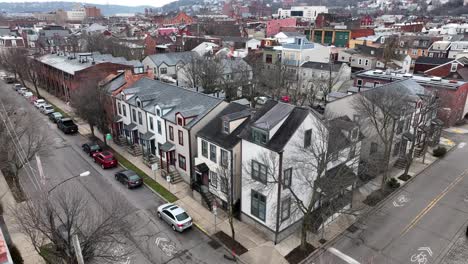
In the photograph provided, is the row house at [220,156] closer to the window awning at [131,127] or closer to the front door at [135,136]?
the window awning at [131,127]

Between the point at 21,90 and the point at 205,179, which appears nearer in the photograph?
the point at 205,179

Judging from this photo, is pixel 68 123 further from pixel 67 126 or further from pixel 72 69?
pixel 72 69

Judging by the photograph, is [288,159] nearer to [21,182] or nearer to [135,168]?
[135,168]

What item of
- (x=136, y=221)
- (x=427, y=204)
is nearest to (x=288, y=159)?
(x=136, y=221)

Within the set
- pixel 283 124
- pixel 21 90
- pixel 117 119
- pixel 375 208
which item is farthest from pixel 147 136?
pixel 21 90

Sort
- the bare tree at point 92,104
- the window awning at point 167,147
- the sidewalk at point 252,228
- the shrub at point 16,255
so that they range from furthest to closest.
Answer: the bare tree at point 92,104, the window awning at point 167,147, the sidewalk at point 252,228, the shrub at point 16,255

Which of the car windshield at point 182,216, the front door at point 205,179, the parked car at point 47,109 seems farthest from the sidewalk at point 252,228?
the parked car at point 47,109
